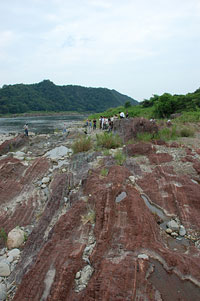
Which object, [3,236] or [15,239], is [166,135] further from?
[3,236]

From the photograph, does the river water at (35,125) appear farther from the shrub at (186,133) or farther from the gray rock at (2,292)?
the gray rock at (2,292)

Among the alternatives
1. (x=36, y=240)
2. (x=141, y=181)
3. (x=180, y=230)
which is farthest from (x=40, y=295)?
(x=141, y=181)

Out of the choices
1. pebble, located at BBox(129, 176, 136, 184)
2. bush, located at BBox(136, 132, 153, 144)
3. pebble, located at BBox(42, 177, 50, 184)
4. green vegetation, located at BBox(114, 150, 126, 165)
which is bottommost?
pebble, located at BBox(42, 177, 50, 184)

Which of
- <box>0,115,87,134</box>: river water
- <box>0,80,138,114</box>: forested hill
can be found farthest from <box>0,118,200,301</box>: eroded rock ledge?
<box>0,80,138,114</box>: forested hill

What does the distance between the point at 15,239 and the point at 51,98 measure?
12274 centimetres

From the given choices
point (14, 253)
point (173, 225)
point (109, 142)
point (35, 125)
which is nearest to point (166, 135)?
point (109, 142)

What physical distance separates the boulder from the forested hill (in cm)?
8329

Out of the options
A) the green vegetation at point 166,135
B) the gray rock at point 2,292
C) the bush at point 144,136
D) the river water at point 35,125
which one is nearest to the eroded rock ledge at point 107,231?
the gray rock at point 2,292

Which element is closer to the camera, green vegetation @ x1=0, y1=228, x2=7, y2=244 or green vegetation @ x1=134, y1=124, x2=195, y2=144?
green vegetation @ x1=0, y1=228, x2=7, y2=244

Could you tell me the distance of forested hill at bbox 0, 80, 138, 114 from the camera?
87.2 meters

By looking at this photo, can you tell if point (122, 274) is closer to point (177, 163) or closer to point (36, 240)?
point (36, 240)

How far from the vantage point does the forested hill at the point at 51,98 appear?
87.2 m

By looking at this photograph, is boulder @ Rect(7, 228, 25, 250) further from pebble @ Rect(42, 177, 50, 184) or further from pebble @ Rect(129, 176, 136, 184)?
pebble @ Rect(129, 176, 136, 184)

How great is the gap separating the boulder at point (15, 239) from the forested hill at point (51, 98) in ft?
273
